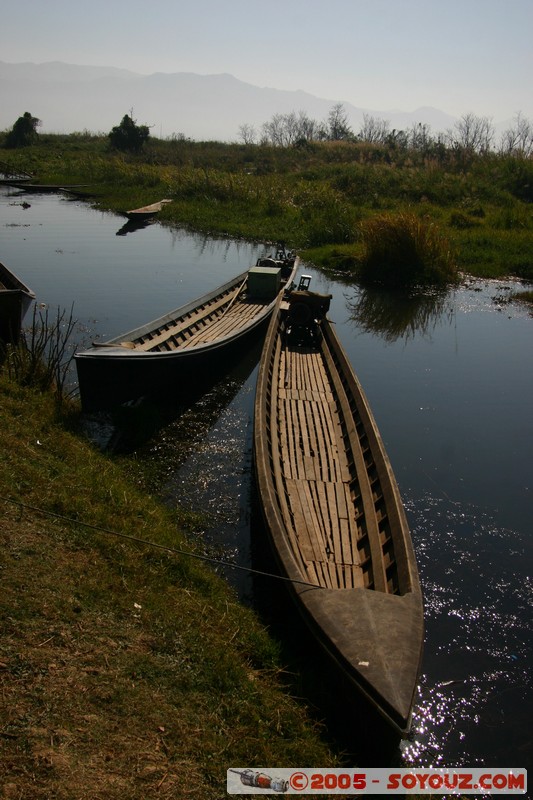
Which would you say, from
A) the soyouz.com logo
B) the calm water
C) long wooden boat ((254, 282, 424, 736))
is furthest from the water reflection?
long wooden boat ((254, 282, 424, 736))

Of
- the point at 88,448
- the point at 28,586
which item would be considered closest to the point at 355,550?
the point at 28,586

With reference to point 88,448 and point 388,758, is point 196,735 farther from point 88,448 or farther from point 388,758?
point 88,448

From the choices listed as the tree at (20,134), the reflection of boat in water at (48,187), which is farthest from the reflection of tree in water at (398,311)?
the tree at (20,134)

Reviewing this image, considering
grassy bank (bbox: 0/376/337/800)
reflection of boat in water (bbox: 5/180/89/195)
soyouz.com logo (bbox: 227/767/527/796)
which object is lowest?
soyouz.com logo (bbox: 227/767/527/796)

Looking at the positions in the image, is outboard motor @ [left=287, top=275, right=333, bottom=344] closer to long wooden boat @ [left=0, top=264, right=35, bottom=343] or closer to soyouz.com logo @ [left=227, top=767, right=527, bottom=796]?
long wooden boat @ [left=0, top=264, right=35, bottom=343]

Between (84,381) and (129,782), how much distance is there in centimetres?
670

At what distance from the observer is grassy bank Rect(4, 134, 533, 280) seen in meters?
26.2

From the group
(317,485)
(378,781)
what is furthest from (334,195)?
(378,781)

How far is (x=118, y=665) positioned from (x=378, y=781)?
2186 millimetres

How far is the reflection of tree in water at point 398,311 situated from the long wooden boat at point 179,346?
348 cm

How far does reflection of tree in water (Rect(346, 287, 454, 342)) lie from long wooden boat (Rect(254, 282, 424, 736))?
6.18 meters

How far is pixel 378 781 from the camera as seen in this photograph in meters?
4.54

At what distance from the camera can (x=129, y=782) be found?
3.71m

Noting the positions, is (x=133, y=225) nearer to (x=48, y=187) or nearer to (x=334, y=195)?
(x=334, y=195)
